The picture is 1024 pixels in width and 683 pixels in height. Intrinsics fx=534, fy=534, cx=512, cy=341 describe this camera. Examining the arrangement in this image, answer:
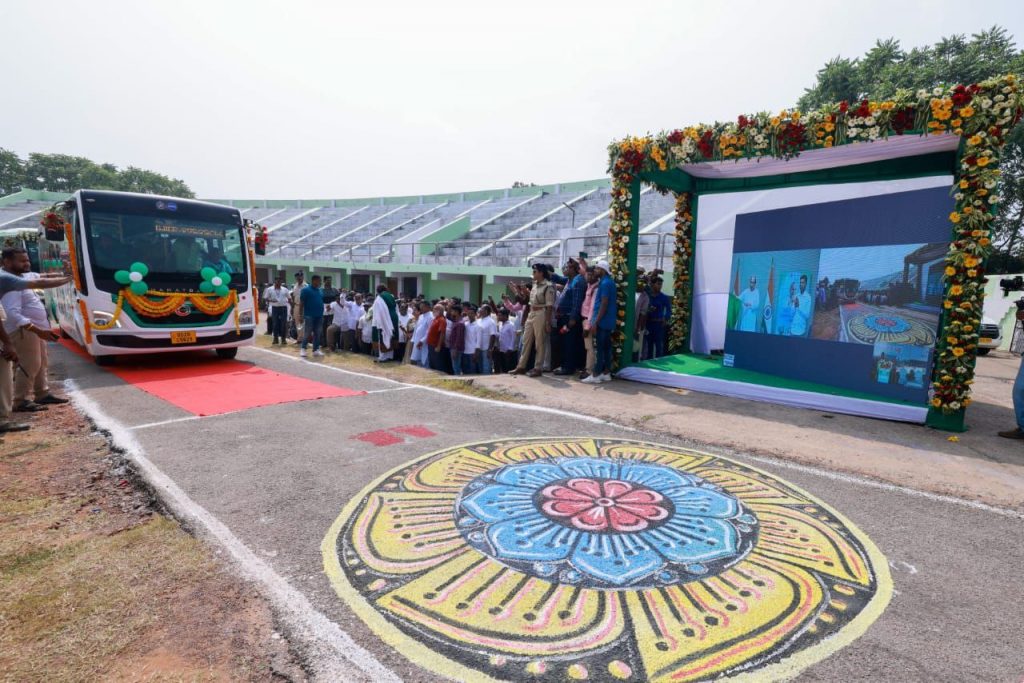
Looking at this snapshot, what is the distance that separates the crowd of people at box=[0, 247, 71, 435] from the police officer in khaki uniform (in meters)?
6.02

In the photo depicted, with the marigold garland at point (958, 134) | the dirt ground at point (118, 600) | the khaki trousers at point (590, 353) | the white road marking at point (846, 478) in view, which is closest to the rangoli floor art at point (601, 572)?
the dirt ground at point (118, 600)

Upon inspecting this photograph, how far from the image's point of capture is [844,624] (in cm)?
253

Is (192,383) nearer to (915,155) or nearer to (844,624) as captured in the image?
(844,624)

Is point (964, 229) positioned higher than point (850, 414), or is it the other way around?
point (964, 229)

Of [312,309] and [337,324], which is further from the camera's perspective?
[337,324]

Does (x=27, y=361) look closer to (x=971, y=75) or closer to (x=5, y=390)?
(x=5, y=390)

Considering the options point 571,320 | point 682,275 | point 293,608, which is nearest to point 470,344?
point 571,320

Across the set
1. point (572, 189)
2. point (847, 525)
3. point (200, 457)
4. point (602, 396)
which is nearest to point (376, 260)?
point (572, 189)

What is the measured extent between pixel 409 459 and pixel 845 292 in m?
6.92

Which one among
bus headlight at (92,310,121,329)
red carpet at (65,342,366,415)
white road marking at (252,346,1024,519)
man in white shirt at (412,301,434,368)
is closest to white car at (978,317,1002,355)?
white road marking at (252,346,1024,519)

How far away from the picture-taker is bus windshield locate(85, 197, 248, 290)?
812 cm

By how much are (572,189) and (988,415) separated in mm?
25477

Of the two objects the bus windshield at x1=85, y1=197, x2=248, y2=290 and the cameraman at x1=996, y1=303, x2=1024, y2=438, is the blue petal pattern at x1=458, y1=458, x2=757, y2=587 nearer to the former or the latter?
the cameraman at x1=996, y1=303, x2=1024, y2=438

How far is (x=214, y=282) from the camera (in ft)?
29.2
